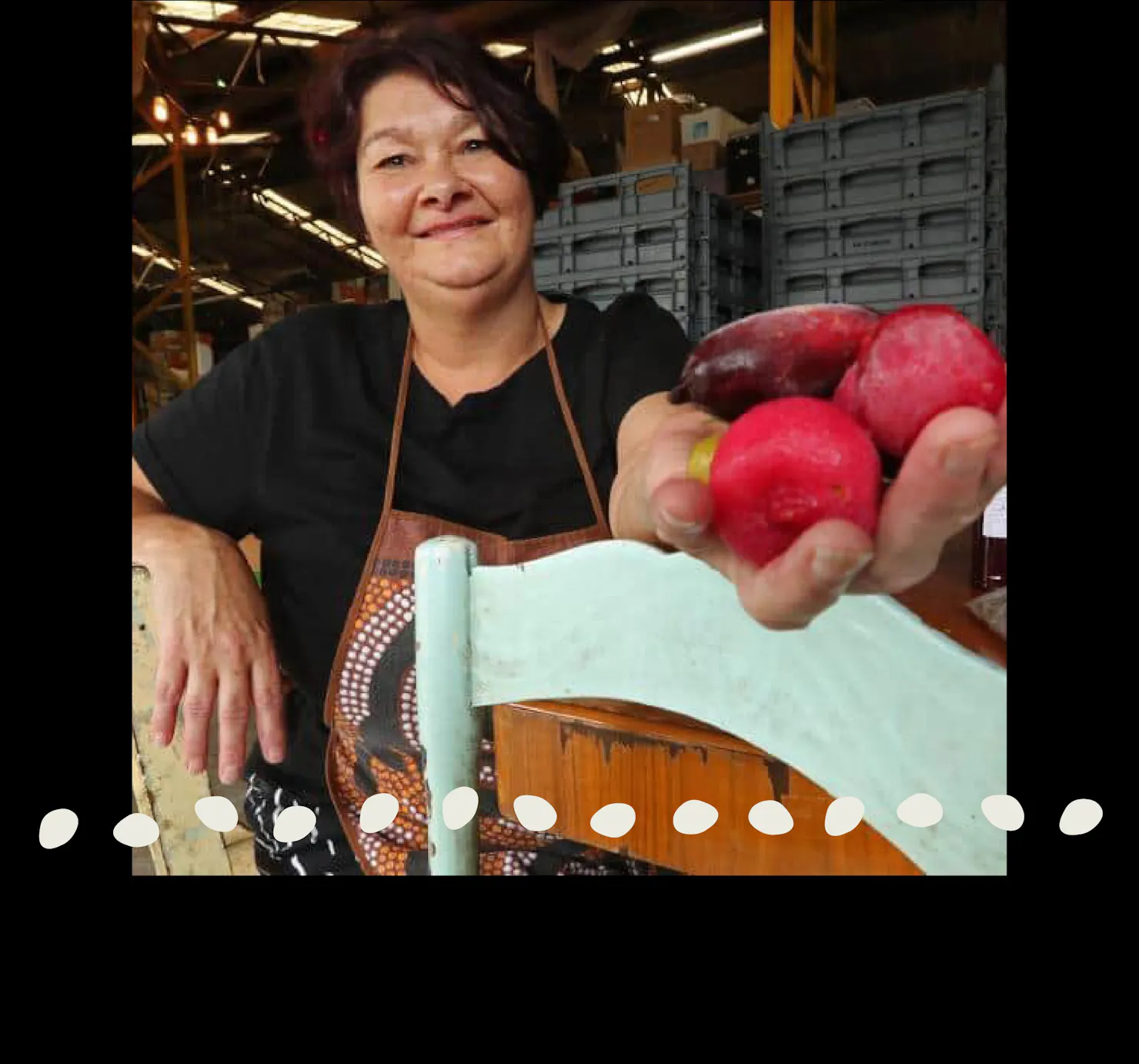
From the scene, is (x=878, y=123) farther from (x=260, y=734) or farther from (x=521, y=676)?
(x=260, y=734)

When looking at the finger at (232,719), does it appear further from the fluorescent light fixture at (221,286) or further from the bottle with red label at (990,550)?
the bottle with red label at (990,550)

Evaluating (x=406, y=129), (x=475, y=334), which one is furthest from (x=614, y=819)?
(x=406, y=129)

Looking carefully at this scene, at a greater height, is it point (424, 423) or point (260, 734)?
point (424, 423)

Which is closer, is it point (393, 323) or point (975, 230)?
point (975, 230)

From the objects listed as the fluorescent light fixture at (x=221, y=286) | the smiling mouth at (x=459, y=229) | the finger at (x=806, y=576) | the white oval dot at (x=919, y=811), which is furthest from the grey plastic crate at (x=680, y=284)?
the white oval dot at (x=919, y=811)

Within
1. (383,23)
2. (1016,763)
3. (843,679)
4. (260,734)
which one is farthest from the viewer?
(260,734)

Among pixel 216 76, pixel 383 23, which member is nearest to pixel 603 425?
pixel 383 23

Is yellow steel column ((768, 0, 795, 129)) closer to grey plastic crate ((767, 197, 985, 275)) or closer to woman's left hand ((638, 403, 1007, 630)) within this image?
grey plastic crate ((767, 197, 985, 275))

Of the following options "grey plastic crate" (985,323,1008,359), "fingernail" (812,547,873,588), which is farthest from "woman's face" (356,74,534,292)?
"fingernail" (812,547,873,588)
